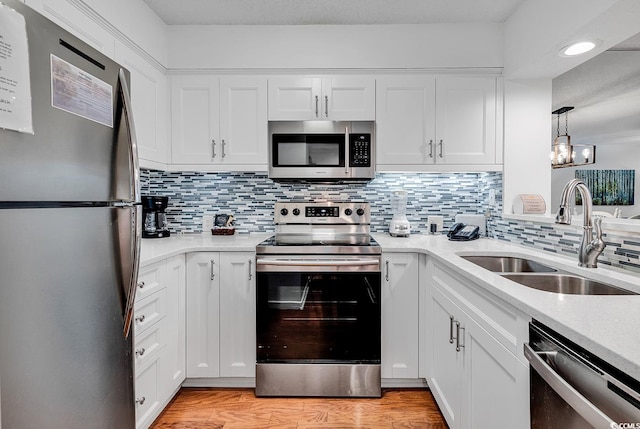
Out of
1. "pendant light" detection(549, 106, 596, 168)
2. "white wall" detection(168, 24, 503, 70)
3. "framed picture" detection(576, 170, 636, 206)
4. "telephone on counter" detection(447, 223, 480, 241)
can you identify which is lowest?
"telephone on counter" detection(447, 223, 480, 241)

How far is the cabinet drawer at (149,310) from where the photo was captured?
1598mm

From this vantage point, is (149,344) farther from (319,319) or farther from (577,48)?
(577,48)

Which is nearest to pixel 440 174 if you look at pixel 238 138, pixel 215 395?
pixel 238 138

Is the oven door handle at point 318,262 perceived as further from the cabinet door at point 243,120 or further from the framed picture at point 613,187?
the framed picture at point 613,187

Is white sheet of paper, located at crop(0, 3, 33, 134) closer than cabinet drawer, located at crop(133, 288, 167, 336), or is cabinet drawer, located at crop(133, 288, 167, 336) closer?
white sheet of paper, located at crop(0, 3, 33, 134)

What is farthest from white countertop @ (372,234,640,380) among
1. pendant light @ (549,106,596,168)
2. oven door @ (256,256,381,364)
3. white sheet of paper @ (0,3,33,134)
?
pendant light @ (549,106,596,168)

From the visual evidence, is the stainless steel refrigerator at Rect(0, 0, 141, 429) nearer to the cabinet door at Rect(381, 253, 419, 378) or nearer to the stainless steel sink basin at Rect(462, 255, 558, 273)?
the cabinet door at Rect(381, 253, 419, 378)

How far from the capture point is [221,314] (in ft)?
7.09

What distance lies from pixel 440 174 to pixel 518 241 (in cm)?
76

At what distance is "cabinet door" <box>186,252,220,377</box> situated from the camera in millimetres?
2145

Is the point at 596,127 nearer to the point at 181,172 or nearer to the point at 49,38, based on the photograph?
the point at 181,172

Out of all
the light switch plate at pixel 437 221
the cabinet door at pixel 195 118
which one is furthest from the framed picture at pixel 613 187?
the cabinet door at pixel 195 118

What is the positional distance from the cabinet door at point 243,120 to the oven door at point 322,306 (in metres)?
0.78

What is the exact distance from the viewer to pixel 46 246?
843mm
